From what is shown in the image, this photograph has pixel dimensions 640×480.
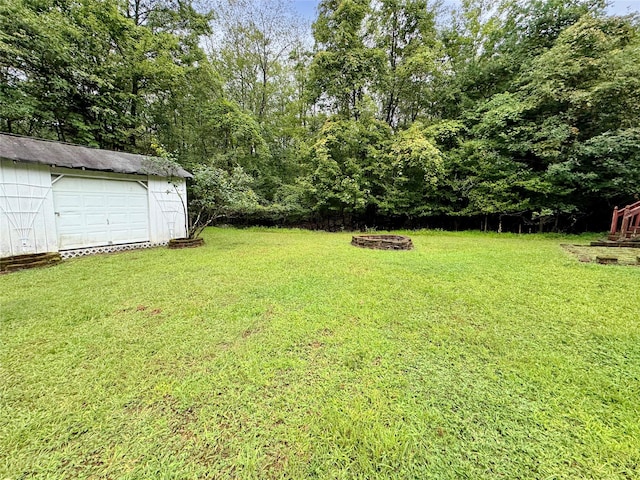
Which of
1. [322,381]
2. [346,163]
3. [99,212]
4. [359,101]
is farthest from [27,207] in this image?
[359,101]

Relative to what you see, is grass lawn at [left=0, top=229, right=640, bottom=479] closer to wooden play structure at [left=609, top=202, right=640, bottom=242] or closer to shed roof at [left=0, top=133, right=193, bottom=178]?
shed roof at [left=0, top=133, right=193, bottom=178]

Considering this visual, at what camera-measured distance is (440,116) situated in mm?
12766

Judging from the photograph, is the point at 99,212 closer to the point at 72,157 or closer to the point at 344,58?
the point at 72,157

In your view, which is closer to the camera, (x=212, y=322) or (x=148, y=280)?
(x=212, y=322)

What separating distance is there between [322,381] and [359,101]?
12.5 m

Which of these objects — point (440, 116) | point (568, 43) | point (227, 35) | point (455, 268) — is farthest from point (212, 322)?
point (227, 35)

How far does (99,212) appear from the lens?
6.46 m

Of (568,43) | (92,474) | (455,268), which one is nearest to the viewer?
(92,474)

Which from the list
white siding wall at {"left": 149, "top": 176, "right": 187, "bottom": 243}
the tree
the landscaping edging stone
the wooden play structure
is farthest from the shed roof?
the wooden play structure

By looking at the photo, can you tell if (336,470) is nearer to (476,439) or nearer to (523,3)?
(476,439)

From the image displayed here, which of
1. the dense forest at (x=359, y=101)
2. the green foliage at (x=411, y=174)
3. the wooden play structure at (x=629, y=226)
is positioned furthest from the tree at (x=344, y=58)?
the wooden play structure at (x=629, y=226)

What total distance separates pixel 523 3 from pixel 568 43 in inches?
139

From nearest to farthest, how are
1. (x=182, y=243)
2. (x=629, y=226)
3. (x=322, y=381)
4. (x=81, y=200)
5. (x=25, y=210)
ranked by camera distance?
(x=322, y=381) < (x=25, y=210) < (x=81, y=200) < (x=629, y=226) < (x=182, y=243)

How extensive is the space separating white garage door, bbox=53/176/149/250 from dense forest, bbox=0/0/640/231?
156 cm
